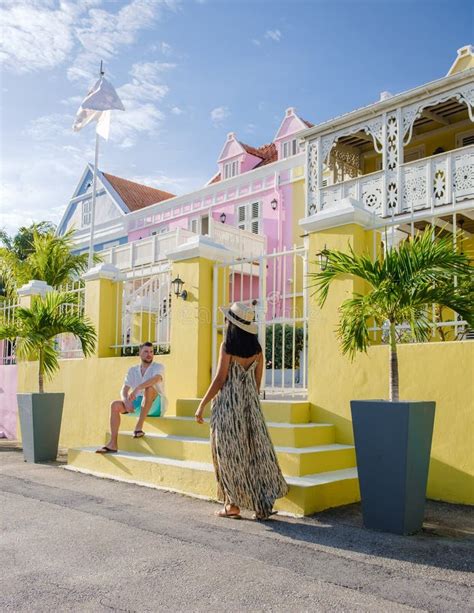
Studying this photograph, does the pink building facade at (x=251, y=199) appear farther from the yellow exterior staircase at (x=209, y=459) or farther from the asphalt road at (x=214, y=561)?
the asphalt road at (x=214, y=561)

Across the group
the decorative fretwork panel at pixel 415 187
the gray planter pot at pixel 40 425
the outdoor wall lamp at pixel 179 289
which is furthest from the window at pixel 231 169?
the gray planter pot at pixel 40 425

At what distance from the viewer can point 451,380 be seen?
17.6ft

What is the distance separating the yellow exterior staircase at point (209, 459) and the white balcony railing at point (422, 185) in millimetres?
7807

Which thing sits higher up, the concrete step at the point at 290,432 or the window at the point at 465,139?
the window at the point at 465,139

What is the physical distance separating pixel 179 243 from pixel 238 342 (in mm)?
14309

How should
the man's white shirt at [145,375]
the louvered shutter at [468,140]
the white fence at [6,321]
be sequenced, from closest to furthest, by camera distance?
the man's white shirt at [145,375] → the white fence at [6,321] → the louvered shutter at [468,140]

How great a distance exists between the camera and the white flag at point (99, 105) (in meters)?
21.3

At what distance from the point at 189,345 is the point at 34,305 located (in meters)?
2.40

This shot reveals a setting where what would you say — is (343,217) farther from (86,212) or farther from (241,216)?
(86,212)

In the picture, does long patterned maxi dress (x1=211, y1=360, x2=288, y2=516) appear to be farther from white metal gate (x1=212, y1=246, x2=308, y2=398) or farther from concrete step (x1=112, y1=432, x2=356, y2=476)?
white metal gate (x1=212, y1=246, x2=308, y2=398)

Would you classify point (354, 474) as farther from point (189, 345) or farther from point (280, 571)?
point (189, 345)

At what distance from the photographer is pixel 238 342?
5.10 meters

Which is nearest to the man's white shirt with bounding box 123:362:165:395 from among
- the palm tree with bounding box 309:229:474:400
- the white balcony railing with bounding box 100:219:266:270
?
the palm tree with bounding box 309:229:474:400

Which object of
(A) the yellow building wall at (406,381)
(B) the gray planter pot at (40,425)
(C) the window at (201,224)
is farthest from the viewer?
(C) the window at (201,224)
